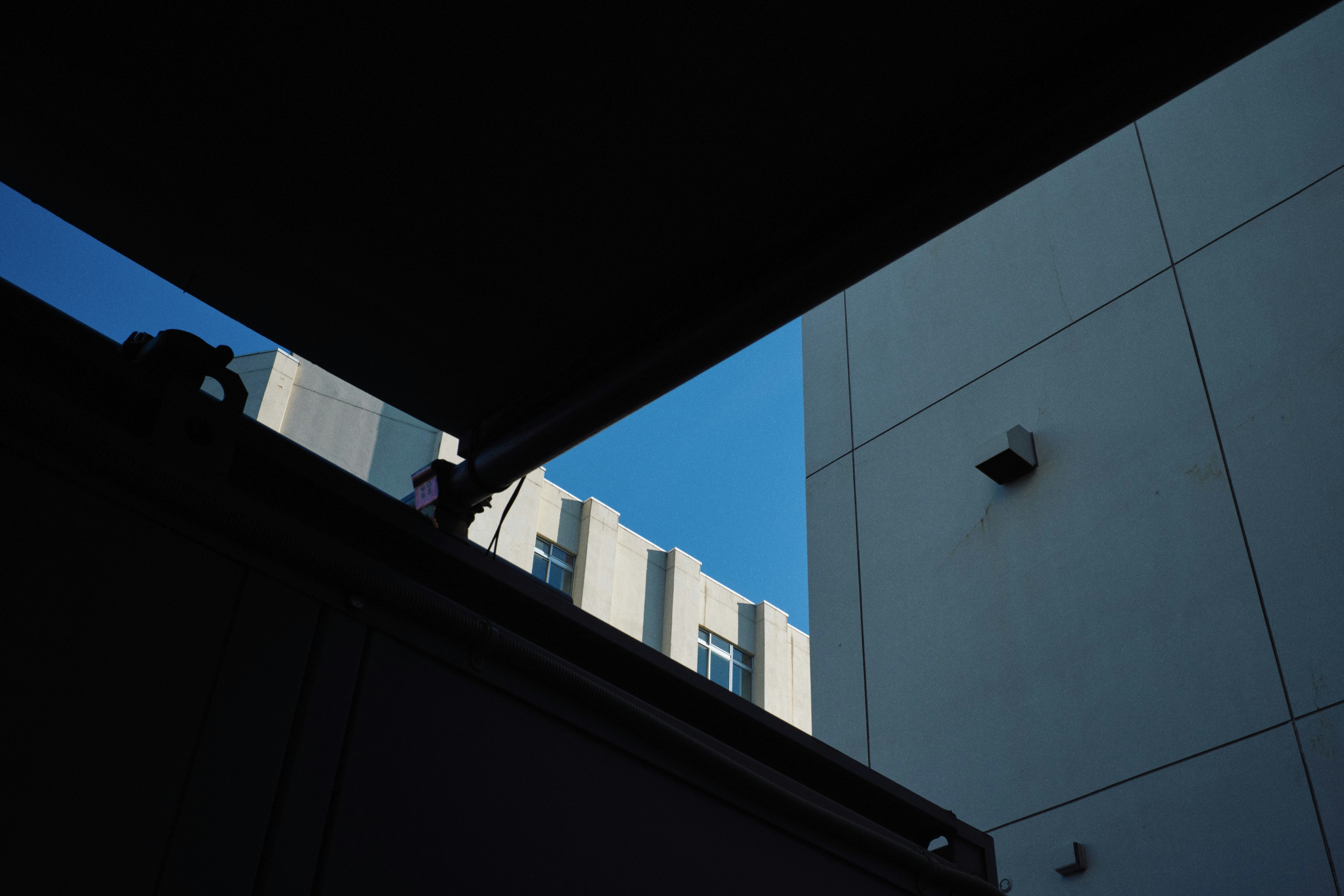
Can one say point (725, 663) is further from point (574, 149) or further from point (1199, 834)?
point (574, 149)

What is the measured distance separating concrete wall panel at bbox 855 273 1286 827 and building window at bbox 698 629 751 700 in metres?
18.4

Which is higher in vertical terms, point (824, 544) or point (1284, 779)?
point (824, 544)

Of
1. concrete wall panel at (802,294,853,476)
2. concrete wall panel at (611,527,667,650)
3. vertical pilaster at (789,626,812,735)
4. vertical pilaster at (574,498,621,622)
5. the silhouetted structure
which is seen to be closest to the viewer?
the silhouetted structure

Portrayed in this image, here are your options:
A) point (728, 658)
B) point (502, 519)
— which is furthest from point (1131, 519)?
point (728, 658)

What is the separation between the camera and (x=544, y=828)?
201 cm

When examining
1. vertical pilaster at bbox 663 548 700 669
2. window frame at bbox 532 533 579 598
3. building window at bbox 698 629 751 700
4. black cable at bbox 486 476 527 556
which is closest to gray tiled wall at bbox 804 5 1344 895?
black cable at bbox 486 476 527 556

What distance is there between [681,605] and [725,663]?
245 centimetres

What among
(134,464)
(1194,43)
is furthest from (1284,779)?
(134,464)

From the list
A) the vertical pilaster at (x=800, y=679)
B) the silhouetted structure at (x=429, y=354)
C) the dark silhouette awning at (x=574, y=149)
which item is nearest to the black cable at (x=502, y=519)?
the silhouetted structure at (x=429, y=354)

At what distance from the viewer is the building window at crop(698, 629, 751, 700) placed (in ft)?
88.6

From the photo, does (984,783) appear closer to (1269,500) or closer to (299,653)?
(1269,500)

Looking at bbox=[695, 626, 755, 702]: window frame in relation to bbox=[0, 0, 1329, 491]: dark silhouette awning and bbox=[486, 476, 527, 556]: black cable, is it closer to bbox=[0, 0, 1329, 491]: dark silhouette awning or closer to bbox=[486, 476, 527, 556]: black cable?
bbox=[486, 476, 527, 556]: black cable

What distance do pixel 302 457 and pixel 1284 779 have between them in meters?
5.46

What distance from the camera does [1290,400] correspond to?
6.32m
